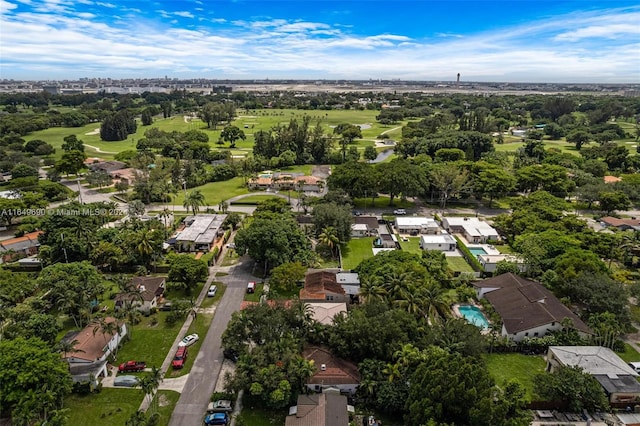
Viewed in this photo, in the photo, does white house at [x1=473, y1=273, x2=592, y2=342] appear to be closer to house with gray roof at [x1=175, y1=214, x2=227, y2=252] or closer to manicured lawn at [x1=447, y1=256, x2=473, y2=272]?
manicured lawn at [x1=447, y1=256, x2=473, y2=272]

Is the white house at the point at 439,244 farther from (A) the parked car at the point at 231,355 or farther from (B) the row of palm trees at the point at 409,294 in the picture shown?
(A) the parked car at the point at 231,355

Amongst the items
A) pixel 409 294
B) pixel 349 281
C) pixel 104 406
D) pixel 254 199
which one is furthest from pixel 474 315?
pixel 254 199

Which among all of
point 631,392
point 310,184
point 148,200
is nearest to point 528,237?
point 631,392

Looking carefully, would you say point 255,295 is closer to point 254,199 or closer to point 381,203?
point 254,199

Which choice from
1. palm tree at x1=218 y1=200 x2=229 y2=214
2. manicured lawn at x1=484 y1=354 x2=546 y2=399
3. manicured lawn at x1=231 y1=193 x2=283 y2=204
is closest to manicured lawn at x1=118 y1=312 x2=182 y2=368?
manicured lawn at x1=484 y1=354 x2=546 y2=399

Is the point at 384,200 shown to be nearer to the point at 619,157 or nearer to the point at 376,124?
the point at 619,157

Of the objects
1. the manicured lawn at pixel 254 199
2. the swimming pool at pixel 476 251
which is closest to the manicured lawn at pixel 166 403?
the swimming pool at pixel 476 251
